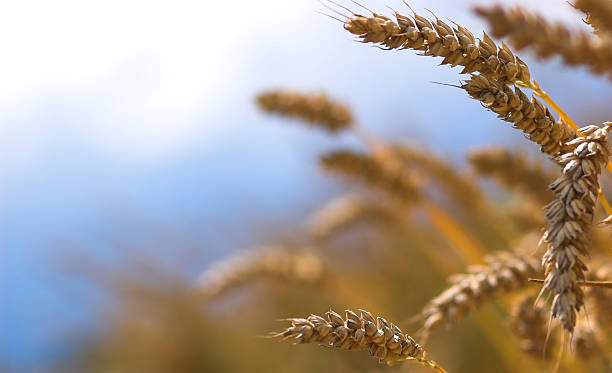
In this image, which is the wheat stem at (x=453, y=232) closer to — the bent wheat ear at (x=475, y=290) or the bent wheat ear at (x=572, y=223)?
the bent wheat ear at (x=475, y=290)

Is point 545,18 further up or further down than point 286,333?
further up

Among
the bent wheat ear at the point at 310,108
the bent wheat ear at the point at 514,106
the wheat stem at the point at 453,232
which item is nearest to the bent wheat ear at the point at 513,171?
the wheat stem at the point at 453,232

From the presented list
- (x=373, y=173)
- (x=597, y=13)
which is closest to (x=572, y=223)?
(x=597, y=13)

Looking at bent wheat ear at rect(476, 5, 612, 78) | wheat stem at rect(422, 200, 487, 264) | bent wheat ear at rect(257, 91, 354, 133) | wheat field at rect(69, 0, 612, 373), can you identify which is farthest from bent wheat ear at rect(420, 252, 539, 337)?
bent wheat ear at rect(257, 91, 354, 133)

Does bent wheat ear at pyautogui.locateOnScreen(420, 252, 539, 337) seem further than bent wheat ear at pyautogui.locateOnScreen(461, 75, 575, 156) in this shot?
Yes

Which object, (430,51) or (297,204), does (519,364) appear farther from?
(297,204)

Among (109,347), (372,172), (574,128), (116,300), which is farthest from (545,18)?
(109,347)

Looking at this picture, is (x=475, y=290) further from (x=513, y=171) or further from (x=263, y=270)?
(x=263, y=270)

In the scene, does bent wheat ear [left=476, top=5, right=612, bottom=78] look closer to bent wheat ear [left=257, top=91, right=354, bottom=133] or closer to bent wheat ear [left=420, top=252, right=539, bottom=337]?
bent wheat ear [left=420, top=252, right=539, bottom=337]
